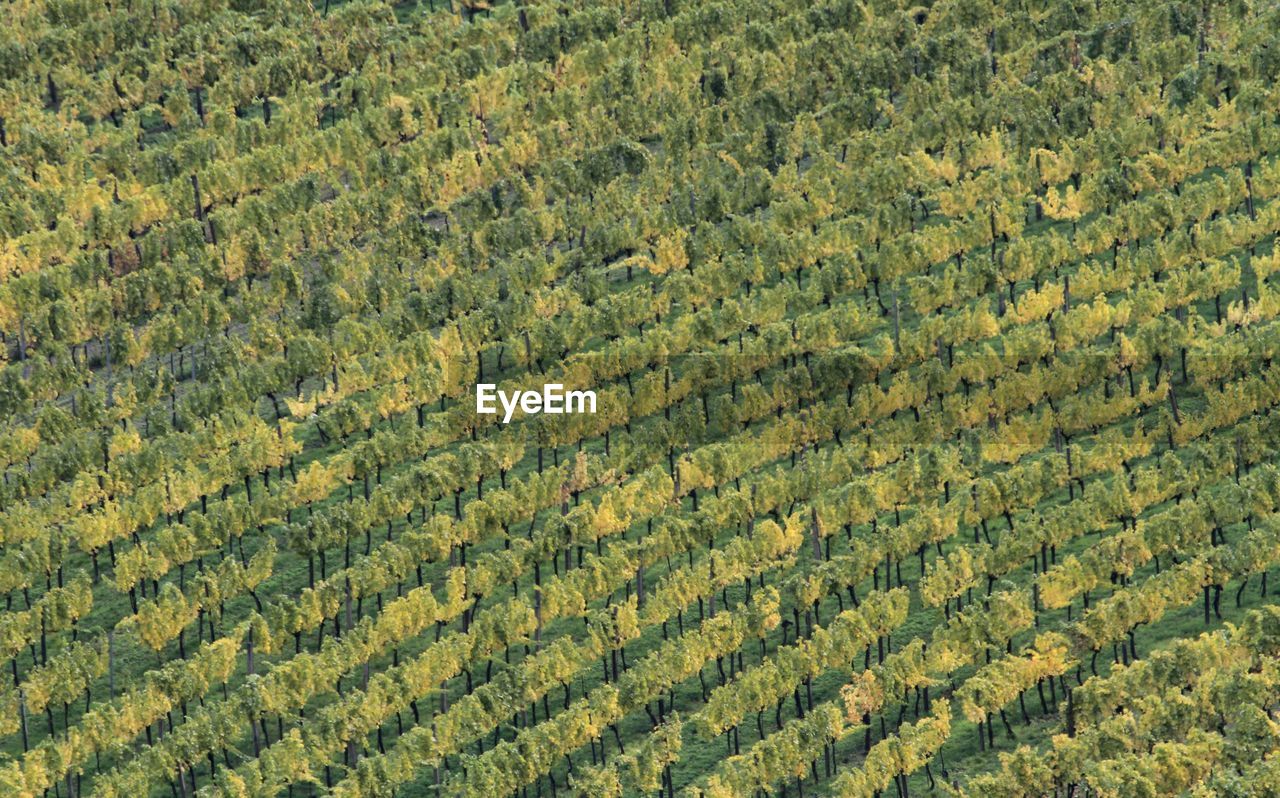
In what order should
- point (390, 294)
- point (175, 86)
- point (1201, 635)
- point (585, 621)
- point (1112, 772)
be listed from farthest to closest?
1. point (175, 86)
2. point (390, 294)
3. point (585, 621)
4. point (1201, 635)
5. point (1112, 772)

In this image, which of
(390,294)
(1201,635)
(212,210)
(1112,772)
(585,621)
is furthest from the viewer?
(212,210)

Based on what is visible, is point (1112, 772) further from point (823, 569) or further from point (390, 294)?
point (390, 294)

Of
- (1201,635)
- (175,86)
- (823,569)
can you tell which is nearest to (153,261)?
(175,86)

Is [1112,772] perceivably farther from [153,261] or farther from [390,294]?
[153,261]

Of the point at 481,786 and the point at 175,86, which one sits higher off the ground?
the point at 175,86

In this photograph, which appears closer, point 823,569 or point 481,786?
point 481,786

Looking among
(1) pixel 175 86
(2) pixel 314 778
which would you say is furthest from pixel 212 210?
(2) pixel 314 778
